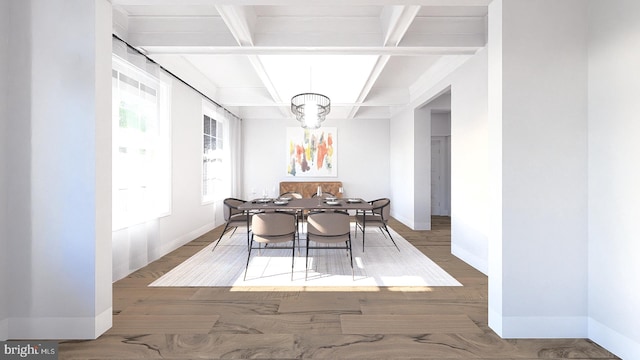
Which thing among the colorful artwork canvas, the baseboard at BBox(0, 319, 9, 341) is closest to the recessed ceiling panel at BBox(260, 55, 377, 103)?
the colorful artwork canvas

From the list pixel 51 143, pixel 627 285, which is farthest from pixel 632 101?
pixel 51 143

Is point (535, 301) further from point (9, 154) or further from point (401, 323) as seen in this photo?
point (9, 154)

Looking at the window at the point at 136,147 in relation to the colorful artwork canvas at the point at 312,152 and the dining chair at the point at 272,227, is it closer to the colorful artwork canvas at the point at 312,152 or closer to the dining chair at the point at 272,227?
the dining chair at the point at 272,227

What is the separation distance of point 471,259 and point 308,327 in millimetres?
2587

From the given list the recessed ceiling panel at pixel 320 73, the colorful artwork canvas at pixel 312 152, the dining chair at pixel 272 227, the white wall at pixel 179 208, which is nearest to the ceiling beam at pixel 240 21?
the recessed ceiling panel at pixel 320 73

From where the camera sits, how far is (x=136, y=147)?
3.37 meters

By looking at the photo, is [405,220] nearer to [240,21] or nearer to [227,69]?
[227,69]

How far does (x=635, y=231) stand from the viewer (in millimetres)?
1715

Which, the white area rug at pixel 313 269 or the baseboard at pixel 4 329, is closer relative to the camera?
the baseboard at pixel 4 329

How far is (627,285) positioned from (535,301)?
0.51 metres

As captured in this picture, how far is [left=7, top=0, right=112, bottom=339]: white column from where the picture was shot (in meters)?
1.97

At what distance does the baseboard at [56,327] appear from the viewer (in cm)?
197

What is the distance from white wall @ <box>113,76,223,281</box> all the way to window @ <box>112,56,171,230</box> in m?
0.23

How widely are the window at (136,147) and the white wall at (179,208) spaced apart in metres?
0.23
